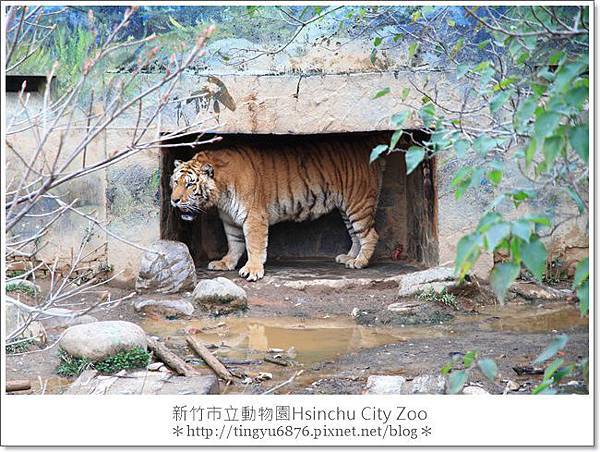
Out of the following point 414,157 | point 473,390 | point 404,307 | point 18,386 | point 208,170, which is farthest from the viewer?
point 208,170

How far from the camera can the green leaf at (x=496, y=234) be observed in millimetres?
2244

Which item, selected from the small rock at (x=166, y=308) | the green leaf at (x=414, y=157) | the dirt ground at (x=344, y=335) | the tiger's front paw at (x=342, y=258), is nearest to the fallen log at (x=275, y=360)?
the dirt ground at (x=344, y=335)

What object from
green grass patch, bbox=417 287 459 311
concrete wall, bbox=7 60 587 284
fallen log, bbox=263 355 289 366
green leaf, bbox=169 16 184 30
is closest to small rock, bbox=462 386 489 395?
fallen log, bbox=263 355 289 366

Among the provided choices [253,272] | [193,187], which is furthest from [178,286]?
[193,187]

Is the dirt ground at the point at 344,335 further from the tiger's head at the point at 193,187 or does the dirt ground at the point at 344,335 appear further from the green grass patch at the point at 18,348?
the tiger's head at the point at 193,187

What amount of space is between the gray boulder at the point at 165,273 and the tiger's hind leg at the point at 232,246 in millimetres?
1033

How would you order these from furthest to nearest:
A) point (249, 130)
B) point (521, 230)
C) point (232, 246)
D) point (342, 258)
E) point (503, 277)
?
point (342, 258) → point (232, 246) → point (249, 130) → point (503, 277) → point (521, 230)

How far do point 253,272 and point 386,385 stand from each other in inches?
121

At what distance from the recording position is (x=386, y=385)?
4.07 metres

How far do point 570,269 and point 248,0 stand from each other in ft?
15.2

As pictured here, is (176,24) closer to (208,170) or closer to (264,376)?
(208,170)

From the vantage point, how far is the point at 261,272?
706 centimetres

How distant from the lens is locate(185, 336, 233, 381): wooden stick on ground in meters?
4.48

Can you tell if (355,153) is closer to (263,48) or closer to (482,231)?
(263,48)
